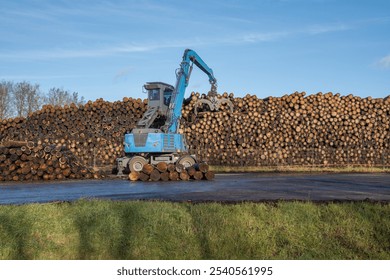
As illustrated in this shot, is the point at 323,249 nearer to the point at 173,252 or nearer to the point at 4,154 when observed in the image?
the point at 173,252

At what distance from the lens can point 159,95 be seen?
22.5 metres

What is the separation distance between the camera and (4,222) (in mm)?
7391

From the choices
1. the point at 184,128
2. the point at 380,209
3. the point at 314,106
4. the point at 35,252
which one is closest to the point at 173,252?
the point at 35,252

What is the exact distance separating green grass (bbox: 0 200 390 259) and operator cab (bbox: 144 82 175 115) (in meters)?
14.3

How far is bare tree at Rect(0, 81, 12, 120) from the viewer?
187 ft

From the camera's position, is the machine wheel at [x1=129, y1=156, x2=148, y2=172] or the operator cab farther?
the operator cab

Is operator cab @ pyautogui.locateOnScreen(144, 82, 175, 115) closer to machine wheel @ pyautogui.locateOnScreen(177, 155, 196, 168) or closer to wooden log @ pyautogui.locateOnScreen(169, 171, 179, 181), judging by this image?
machine wheel @ pyautogui.locateOnScreen(177, 155, 196, 168)

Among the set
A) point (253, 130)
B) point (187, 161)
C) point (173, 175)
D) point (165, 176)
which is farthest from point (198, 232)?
point (253, 130)

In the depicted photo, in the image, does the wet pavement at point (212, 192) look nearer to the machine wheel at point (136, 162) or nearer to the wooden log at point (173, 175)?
the wooden log at point (173, 175)

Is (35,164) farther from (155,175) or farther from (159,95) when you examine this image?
(159,95)

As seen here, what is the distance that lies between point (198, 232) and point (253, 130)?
2198 cm

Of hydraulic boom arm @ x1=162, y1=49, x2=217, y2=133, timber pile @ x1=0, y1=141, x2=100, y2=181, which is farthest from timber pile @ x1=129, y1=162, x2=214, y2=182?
hydraulic boom arm @ x1=162, y1=49, x2=217, y2=133

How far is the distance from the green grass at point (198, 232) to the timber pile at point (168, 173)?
31.1 feet
